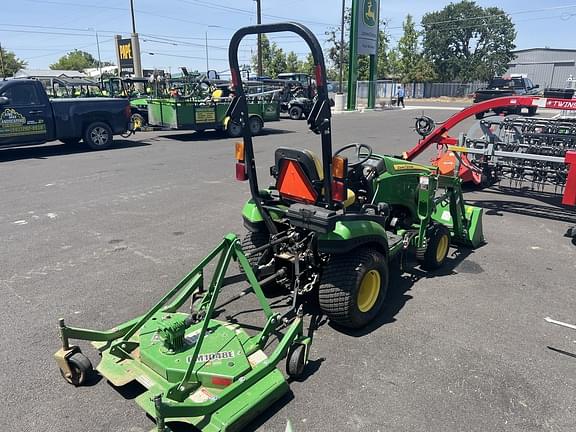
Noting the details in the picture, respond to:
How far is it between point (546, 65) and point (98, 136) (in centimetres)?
6691

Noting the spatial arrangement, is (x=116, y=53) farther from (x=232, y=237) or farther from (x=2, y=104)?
(x=232, y=237)

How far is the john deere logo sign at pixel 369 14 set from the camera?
2873 cm

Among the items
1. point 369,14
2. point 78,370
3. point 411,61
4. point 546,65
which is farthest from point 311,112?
point 546,65

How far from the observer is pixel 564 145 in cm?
764

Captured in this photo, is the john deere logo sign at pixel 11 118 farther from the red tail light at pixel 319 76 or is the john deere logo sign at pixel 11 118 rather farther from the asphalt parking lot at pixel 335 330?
the red tail light at pixel 319 76

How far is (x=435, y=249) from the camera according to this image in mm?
4770

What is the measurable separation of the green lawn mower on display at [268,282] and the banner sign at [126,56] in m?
30.0

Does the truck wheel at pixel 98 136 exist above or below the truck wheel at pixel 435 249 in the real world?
above

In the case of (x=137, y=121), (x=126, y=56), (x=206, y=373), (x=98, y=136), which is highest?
(x=126, y=56)

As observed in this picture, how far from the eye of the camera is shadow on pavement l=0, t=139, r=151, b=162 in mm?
12055

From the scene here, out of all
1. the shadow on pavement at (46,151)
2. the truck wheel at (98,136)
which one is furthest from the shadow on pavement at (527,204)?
the shadow on pavement at (46,151)

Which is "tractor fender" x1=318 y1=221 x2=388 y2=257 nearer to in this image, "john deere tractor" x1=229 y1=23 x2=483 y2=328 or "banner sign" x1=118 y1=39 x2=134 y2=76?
"john deere tractor" x1=229 y1=23 x2=483 y2=328

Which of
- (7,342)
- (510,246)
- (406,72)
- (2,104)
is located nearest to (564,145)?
(510,246)

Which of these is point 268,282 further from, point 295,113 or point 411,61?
point 411,61
